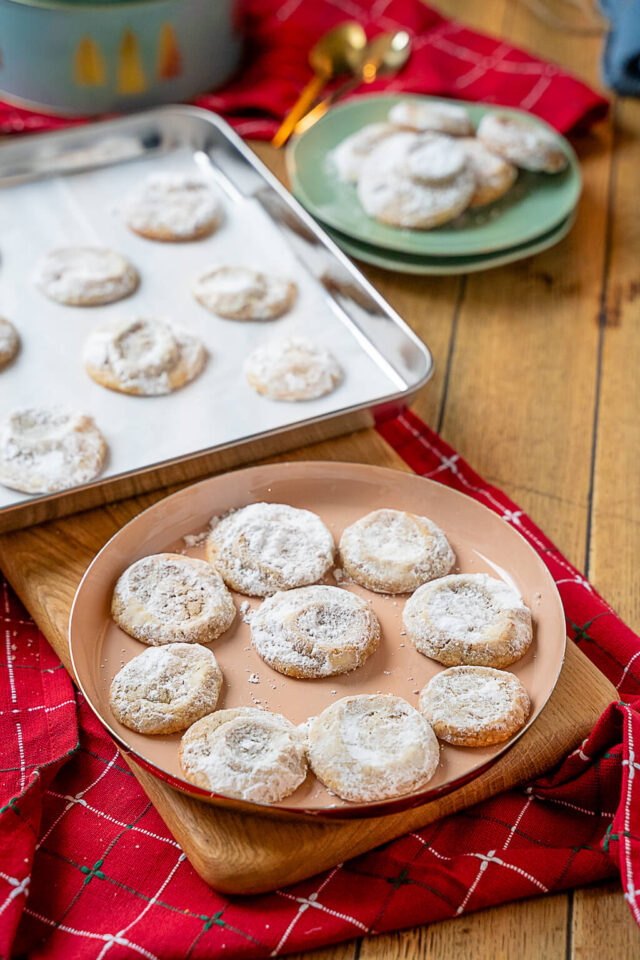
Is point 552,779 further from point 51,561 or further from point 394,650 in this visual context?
point 51,561

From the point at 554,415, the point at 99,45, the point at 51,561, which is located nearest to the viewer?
the point at 51,561

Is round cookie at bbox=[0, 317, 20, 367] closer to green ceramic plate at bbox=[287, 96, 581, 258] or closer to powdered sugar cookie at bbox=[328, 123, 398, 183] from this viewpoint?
green ceramic plate at bbox=[287, 96, 581, 258]

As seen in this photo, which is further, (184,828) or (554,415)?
(554,415)

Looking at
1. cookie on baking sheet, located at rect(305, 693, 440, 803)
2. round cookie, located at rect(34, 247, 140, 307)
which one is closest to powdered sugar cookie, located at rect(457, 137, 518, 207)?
round cookie, located at rect(34, 247, 140, 307)

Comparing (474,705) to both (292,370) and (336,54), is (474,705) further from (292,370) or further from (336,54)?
(336,54)

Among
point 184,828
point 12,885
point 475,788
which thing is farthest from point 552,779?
point 12,885

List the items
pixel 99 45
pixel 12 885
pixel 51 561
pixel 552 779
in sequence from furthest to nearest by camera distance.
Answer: pixel 99 45 → pixel 51 561 → pixel 552 779 → pixel 12 885

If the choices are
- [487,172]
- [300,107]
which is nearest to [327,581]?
[487,172]
